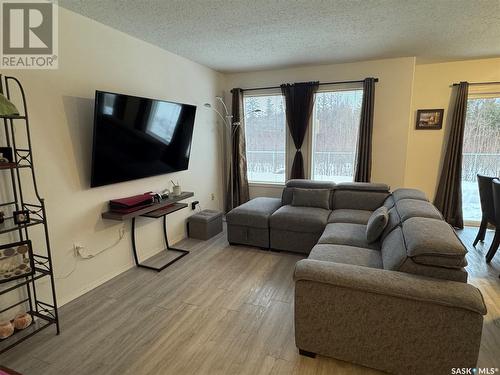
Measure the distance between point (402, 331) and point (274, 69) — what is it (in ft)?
13.3

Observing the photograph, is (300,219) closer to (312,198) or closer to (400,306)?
(312,198)

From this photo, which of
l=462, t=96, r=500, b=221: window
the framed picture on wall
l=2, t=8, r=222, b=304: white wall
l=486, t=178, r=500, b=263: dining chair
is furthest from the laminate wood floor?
the framed picture on wall

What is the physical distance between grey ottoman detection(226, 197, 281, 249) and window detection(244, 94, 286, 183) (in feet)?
4.12

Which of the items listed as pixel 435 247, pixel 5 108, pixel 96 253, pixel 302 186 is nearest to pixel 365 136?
pixel 302 186

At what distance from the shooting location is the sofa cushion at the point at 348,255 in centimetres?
219

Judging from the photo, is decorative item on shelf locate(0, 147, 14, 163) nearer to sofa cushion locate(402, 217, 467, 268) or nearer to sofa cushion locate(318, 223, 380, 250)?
sofa cushion locate(318, 223, 380, 250)

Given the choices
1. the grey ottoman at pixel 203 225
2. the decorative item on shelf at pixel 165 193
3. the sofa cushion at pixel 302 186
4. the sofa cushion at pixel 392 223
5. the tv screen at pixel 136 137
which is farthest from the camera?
the grey ottoman at pixel 203 225

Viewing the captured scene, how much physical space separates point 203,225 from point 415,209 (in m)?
2.65

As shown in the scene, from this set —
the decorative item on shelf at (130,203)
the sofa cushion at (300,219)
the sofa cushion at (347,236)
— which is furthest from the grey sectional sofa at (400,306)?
the decorative item on shelf at (130,203)

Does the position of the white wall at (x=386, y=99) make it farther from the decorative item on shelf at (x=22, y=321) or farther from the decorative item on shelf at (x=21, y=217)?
the decorative item on shelf at (x=22, y=321)

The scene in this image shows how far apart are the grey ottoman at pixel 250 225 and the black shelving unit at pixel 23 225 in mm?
2067

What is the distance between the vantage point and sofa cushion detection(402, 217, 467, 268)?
1.62 meters

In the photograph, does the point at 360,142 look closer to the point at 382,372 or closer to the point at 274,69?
the point at 274,69

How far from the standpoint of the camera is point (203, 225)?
158 inches
